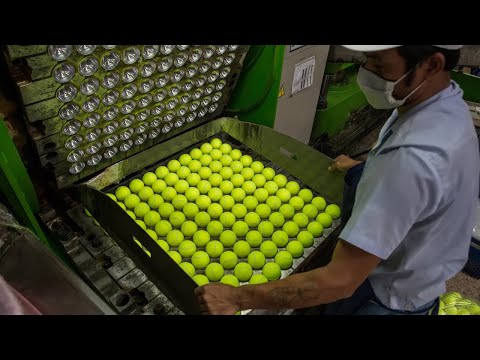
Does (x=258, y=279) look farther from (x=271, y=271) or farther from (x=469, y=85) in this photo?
(x=469, y=85)

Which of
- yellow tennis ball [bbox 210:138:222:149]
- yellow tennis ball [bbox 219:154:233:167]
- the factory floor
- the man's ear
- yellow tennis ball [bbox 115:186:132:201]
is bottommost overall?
the factory floor

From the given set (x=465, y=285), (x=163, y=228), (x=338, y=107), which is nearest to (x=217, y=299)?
(x=163, y=228)

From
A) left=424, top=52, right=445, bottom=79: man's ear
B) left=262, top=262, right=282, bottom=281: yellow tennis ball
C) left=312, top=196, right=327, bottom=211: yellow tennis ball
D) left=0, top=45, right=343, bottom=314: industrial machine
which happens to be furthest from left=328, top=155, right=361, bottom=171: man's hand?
left=424, top=52, right=445, bottom=79: man's ear

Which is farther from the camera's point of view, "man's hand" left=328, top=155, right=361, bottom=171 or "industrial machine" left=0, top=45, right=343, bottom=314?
"man's hand" left=328, top=155, right=361, bottom=171

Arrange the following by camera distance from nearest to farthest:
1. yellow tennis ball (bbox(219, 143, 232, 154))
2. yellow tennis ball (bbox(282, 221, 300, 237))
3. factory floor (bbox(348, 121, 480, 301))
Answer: yellow tennis ball (bbox(282, 221, 300, 237)), yellow tennis ball (bbox(219, 143, 232, 154)), factory floor (bbox(348, 121, 480, 301))

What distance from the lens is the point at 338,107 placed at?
12.6 ft

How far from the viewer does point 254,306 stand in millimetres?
1354

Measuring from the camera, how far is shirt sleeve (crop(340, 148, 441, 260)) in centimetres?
105

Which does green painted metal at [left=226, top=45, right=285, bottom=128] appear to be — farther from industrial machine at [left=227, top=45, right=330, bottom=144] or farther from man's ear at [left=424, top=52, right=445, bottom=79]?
man's ear at [left=424, top=52, right=445, bottom=79]

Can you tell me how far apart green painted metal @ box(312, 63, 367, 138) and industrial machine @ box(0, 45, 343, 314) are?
1.17 metres

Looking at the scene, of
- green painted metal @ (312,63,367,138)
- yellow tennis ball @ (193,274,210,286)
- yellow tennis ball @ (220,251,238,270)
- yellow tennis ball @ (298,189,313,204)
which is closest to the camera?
yellow tennis ball @ (193,274,210,286)

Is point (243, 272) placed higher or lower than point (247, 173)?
lower

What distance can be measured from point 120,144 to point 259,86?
117 cm

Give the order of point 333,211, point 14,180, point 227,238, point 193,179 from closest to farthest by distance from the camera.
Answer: point 14,180, point 227,238, point 333,211, point 193,179
